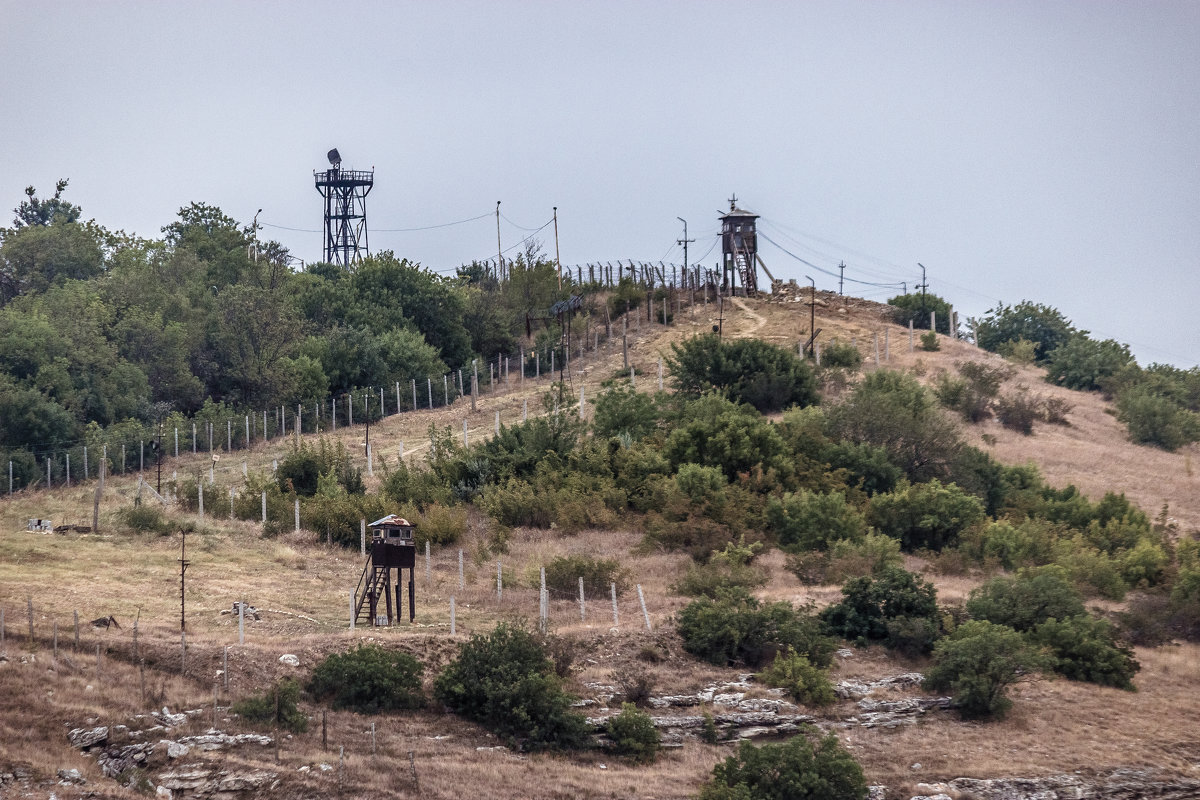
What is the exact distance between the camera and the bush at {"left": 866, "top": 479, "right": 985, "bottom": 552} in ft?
156

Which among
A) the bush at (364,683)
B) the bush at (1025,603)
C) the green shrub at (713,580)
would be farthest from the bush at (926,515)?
the bush at (364,683)

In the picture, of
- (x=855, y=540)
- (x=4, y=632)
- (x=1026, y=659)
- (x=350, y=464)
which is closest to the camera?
(x=4, y=632)

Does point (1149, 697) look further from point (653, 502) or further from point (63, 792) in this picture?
point (63, 792)

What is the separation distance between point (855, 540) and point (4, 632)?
24.9m

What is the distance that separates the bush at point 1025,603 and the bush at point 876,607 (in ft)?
4.18

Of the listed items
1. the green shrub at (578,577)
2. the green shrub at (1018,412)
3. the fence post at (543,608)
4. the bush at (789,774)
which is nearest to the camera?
the bush at (789,774)

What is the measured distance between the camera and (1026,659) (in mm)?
33438

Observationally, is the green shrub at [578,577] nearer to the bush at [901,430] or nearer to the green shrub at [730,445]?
the green shrub at [730,445]

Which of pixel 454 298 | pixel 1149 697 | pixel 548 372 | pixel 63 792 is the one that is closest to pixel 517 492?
pixel 1149 697

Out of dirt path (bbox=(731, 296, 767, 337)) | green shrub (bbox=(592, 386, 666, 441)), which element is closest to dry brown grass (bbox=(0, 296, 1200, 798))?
green shrub (bbox=(592, 386, 666, 441))

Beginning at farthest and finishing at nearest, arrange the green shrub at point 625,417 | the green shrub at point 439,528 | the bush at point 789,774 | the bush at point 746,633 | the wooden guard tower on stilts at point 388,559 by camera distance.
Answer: the green shrub at point 625,417 < the green shrub at point 439,528 < the bush at point 746,633 < the wooden guard tower on stilts at point 388,559 < the bush at point 789,774

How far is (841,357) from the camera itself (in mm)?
67312

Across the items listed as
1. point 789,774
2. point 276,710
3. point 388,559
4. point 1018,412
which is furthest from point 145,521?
point 1018,412

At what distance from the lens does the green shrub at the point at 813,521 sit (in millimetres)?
45500
